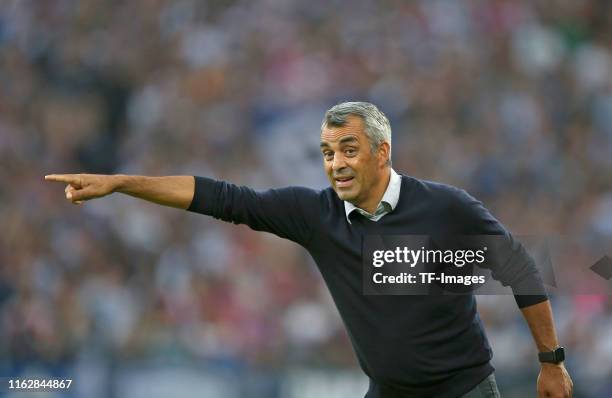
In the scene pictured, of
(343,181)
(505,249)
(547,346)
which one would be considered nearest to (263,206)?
(343,181)

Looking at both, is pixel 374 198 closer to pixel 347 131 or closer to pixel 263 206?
pixel 347 131

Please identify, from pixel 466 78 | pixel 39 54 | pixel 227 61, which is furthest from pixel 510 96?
pixel 39 54

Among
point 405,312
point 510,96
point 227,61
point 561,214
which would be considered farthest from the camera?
point 227,61

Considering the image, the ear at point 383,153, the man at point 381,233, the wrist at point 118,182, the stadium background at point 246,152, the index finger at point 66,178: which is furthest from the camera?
the stadium background at point 246,152

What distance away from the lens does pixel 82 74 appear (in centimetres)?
1132

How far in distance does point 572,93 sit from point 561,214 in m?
1.70

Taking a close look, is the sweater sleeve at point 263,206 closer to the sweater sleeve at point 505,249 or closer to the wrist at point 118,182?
the wrist at point 118,182

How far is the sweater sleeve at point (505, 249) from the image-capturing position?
4.68m

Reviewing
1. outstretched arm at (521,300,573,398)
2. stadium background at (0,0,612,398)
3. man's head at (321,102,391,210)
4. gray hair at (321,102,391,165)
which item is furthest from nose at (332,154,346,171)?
stadium background at (0,0,612,398)

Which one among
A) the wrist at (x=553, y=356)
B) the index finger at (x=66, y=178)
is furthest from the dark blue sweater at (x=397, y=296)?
the index finger at (x=66, y=178)

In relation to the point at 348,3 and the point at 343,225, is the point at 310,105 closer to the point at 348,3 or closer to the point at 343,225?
the point at 348,3

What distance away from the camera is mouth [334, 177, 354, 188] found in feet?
15.4

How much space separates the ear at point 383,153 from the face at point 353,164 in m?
0.02

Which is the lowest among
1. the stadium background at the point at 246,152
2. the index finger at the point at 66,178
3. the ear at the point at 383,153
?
the index finger at the point at 66,178
